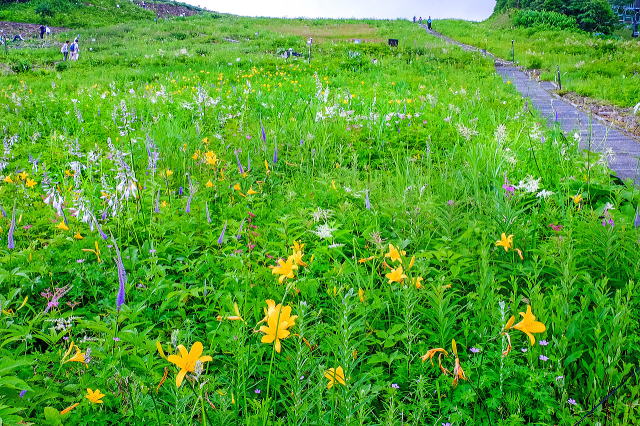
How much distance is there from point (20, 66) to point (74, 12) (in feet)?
101

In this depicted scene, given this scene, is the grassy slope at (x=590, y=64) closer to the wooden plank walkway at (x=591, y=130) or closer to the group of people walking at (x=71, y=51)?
the wooden plank walkway at (x=591, y=130)

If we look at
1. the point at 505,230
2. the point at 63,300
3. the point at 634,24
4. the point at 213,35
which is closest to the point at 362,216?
the point at 505,230

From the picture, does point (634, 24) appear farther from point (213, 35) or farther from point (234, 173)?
point (234, 173)

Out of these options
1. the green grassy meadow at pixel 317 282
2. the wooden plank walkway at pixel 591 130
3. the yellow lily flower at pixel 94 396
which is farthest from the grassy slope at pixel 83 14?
the yellow lily flower at pixel 94 396

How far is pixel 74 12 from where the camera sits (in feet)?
134

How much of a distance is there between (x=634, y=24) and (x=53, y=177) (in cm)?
4175

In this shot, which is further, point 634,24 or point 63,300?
point 634,24

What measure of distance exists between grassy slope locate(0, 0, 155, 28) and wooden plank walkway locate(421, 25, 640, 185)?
125ft

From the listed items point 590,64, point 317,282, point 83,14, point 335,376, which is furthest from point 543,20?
point 83,14

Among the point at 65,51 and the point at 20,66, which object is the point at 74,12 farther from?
the point at 20,66

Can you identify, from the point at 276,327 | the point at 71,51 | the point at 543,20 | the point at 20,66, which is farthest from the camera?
the point at 543,20

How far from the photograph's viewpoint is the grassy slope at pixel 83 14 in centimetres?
3741

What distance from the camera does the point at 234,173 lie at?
437 centimetres

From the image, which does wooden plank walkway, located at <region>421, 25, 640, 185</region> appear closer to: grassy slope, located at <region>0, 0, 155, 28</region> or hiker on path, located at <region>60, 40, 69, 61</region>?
hiker on path, located at <region>60, 40, 69, 61</region>
